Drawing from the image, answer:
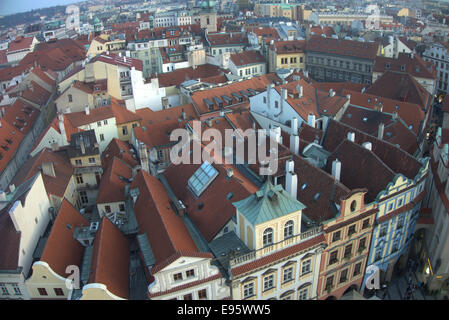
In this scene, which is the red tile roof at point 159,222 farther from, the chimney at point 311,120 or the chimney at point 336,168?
the chimney at point 311,120

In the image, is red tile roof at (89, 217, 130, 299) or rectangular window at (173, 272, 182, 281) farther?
red tile roof at (89, 217, 130, 299)

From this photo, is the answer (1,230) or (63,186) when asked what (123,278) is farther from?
(63,186)

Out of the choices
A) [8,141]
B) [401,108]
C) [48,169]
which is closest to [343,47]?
[401,108]

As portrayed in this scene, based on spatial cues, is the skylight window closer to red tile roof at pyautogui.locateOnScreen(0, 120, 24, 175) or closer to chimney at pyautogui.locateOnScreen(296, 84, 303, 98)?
chimney at pyautogui.locateOnScreen(296, 84, 303, 98)

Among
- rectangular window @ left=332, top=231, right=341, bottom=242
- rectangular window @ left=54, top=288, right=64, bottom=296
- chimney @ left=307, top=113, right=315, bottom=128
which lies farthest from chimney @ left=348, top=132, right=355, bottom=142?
rectangular window @ left=54, top=288, right=64, bottom=296

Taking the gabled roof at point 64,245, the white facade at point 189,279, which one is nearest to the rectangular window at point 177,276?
the white facade at point 189,279
